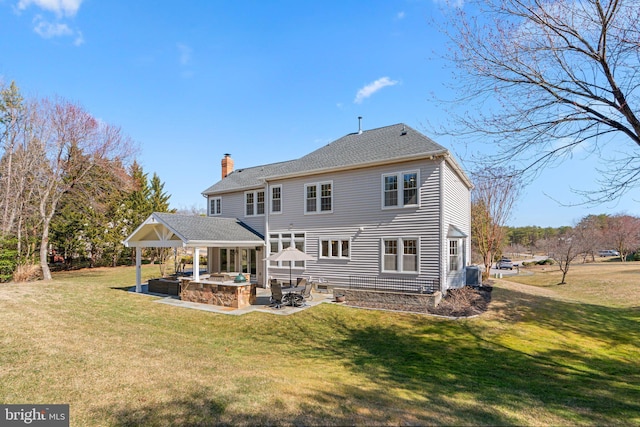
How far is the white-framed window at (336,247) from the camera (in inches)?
631

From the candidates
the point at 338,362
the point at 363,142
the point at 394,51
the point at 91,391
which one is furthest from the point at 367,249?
the point at 91,391

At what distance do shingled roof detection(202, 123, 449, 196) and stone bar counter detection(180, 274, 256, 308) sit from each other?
23.9 feet

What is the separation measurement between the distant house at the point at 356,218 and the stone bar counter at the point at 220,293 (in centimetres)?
220

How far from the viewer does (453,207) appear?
15.7 metres

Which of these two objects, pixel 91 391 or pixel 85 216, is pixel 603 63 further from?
pixel 85 216

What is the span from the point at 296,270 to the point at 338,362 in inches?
391

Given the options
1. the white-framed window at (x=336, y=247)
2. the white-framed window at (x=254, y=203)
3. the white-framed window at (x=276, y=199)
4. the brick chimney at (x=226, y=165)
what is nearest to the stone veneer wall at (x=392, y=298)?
the white-framed window at (x=336, y=247)

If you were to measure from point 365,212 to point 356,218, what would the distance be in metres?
0.60

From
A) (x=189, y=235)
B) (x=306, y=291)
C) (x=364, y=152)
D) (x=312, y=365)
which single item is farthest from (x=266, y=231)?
(x=312, y=365)

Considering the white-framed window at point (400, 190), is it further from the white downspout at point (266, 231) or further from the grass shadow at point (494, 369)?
the white downspout at point (266, 231)

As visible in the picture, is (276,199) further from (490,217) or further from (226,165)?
(490,217)

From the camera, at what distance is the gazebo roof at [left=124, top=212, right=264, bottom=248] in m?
14.8

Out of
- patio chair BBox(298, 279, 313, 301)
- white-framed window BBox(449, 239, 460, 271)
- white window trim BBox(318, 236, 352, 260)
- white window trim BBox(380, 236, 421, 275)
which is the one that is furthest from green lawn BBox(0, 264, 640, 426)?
white window trim BBox(318, 236, 352, 260)

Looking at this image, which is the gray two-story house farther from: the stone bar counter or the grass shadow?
the grass shadow
